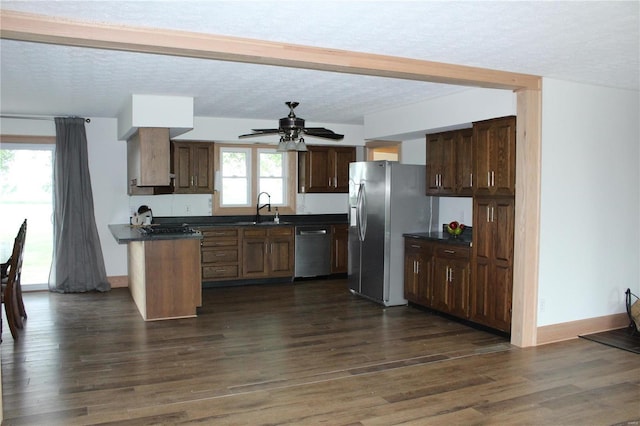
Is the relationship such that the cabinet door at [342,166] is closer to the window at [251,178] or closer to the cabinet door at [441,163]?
the window at [251,178]

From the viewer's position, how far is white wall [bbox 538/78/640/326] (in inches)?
189

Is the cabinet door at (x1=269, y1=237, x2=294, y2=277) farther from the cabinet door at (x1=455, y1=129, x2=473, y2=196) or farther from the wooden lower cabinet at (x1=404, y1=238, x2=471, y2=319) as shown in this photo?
the cabinet door at (x1=455, y1=129, x2=473, y2=196)

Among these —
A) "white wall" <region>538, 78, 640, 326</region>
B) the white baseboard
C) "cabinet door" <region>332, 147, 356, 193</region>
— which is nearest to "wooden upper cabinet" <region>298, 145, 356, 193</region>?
"cabinet door" <region>332, 147, 356, 193</region>

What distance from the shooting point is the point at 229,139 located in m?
7.49

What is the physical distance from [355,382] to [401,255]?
268 centimetres

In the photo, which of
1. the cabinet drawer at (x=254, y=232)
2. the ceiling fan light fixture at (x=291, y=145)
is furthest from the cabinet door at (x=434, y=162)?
the cabinet drawer at (x=254, y=232)

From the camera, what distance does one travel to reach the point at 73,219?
7.12 metres

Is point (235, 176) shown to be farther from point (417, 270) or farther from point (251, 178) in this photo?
point (417, 270)

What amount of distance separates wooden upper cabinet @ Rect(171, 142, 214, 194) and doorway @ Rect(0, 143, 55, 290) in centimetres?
163

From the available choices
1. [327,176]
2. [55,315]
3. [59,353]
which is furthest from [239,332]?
[327,176]

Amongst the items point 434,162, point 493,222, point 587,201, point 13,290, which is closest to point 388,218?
point 434,162

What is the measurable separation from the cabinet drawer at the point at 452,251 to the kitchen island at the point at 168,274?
2576 mm

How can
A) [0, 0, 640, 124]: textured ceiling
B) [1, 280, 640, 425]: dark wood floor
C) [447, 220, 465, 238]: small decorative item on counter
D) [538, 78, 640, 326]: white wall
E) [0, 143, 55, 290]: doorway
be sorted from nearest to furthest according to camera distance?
[0, 0, 640, 124]: textured ceiling → [1, 280, 640, 425]: dark wood floor → [538, 78, 640, 326]: white wall → [447, 220, 465, 238]: small decorative item on counter → [0, 143, 55, 290]: doorway

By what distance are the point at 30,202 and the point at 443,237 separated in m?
5.39
